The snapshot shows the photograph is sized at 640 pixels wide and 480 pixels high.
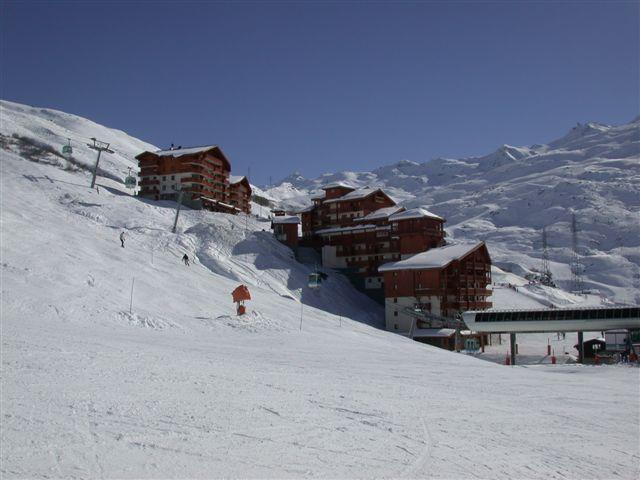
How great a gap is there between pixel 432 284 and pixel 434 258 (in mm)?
3332

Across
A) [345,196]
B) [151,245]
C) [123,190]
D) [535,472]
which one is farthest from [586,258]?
[535,472]

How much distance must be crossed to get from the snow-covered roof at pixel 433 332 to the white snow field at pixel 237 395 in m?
17.3

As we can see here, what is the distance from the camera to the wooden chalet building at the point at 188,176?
270 feet

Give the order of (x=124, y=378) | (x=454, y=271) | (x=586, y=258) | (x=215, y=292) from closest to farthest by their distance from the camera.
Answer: (x=124, y=378)
(x=215, y=292)
(x=454, y=271)
(x=586, y=258)

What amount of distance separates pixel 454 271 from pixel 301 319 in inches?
1199

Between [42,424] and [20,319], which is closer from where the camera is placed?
[42,424]

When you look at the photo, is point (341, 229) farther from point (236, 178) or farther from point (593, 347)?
point (593, 347)

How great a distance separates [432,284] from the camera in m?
63.8

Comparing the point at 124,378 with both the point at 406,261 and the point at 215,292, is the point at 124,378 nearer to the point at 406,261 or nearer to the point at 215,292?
the point at 215,292

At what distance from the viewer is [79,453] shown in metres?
10.7

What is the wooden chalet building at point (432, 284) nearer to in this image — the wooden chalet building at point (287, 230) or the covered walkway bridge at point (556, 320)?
the covered walkway bridge at point (556, 320)

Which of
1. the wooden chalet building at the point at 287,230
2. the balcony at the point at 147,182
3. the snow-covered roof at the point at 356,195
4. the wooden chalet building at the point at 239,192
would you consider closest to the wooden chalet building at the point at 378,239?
the snow-covered roof at the point at 356,195

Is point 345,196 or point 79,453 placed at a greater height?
point 345,196

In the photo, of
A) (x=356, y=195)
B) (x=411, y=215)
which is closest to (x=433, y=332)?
(x=411, y=215)
